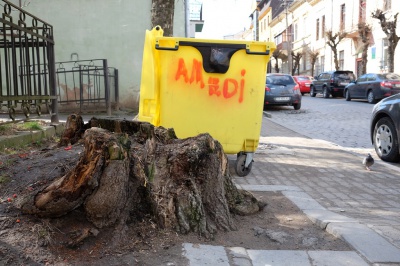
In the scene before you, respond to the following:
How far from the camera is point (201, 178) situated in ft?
11.0

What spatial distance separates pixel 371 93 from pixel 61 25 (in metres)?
15.2

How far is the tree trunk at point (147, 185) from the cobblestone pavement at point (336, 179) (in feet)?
4.42

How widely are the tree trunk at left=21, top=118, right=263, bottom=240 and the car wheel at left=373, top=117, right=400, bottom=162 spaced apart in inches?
165

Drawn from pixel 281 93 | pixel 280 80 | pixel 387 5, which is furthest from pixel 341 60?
pixel 281 93

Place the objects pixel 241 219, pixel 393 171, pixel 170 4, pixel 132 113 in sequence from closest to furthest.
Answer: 1. pixel 241 219
2. pixel 393 171
3. pixel 170 4
4. pixel 132 113

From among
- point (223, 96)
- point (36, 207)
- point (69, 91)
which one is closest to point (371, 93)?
point (69, 91)

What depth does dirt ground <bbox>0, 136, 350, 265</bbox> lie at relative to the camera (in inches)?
103

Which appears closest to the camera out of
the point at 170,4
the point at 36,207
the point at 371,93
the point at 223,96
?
the point at 36,207

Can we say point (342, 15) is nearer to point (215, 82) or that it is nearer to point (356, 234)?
point (215, 82)

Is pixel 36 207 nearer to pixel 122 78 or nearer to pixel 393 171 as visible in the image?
pixel 393 171

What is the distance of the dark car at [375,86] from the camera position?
793 inches

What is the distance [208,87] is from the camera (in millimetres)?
5312

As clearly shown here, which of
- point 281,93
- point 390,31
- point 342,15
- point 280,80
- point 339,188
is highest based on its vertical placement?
point 342,15

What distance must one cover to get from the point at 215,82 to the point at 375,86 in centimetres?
1785
